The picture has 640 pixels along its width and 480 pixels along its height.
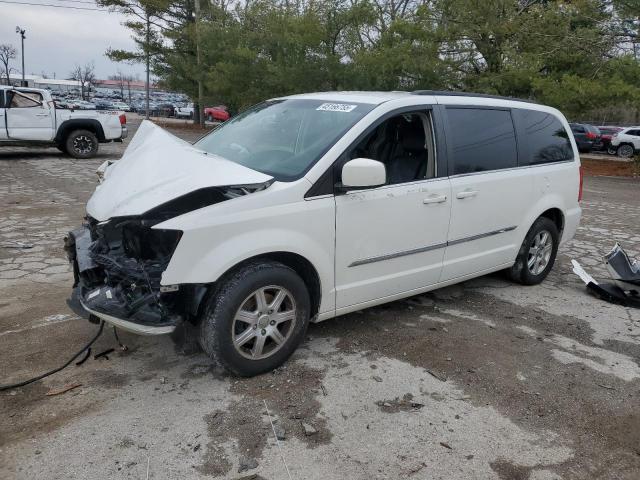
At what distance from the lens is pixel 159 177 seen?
3.33 meters

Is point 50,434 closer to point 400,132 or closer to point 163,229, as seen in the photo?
point 163,229

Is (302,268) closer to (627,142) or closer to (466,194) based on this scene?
(466,194)

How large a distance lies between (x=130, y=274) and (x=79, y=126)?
1231 cm

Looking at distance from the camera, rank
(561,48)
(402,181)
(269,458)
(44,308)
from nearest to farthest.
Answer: (269,458) < (402,181) < (44,308) < (561,48)

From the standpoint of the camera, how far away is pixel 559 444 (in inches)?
113

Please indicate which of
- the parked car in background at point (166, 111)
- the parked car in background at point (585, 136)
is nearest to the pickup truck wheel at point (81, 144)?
the parked car in background at point (585, 136)

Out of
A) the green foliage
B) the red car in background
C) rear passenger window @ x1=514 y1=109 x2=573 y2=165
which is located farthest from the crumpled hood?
the red car in background

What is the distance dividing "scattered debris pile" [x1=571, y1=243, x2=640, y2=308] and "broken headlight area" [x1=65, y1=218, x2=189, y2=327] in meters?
3.99

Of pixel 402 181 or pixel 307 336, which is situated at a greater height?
pixel 402 181

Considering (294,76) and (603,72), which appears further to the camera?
(294,76)

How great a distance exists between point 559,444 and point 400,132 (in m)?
2.39

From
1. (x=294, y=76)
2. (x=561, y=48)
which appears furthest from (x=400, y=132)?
(x=294, y=76)

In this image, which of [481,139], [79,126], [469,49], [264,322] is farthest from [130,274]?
[469,49]

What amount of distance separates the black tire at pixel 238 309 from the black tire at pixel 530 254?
268 centimetres
